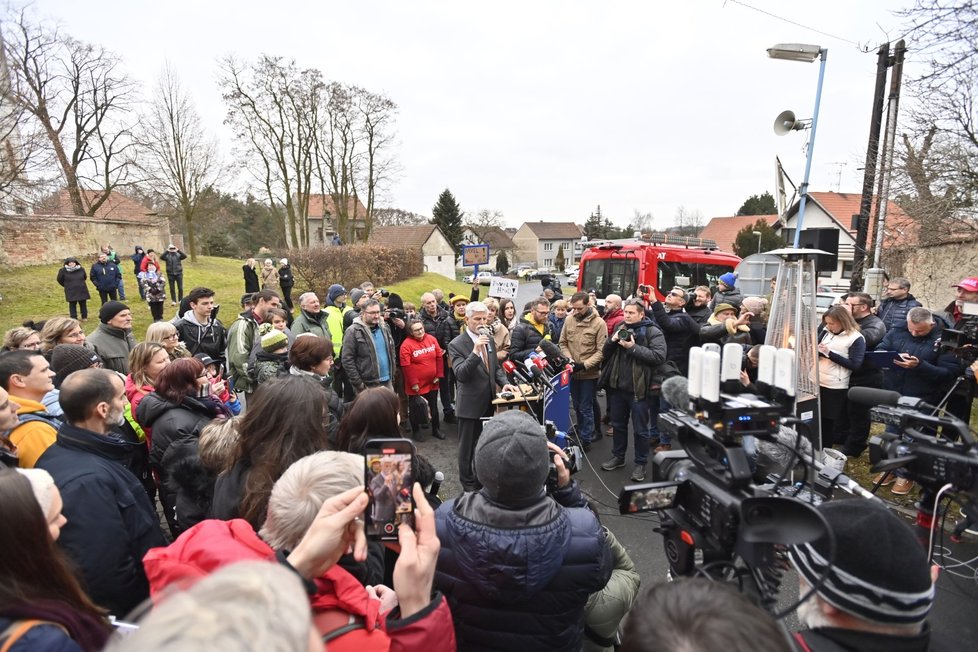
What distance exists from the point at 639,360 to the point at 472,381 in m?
1.81

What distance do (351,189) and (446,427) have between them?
26.2 m

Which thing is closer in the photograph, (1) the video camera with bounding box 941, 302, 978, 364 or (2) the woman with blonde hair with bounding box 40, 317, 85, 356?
(1) the video camera with bounding box 941, 302, 978, 364

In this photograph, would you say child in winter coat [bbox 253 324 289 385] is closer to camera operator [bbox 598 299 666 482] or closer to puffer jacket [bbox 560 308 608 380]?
puffer jacket [bbox 560 308 608 380]

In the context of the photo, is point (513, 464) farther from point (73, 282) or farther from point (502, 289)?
point (73, 282)

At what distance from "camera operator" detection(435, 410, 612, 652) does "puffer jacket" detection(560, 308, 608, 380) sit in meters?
4.03

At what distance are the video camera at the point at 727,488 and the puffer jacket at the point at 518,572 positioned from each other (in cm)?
26

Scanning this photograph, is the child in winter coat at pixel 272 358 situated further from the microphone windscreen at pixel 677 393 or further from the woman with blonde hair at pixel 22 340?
the microphone windscreen at pixel 677 393

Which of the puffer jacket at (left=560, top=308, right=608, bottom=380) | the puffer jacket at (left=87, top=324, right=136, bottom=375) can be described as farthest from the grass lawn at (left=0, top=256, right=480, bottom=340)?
the puffer jacket at (left=560, top=308, right=608, bottom=380)

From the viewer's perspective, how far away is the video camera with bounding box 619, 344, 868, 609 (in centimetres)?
133

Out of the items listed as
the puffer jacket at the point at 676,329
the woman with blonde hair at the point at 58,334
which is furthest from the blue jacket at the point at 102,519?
the puffer jacket at the point at 676,329

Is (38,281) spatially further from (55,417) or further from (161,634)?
(161,634)

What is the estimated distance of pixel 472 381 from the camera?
4816mm

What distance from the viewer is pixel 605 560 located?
5.95ft

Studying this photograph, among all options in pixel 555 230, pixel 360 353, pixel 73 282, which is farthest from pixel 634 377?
pixel 555 230
